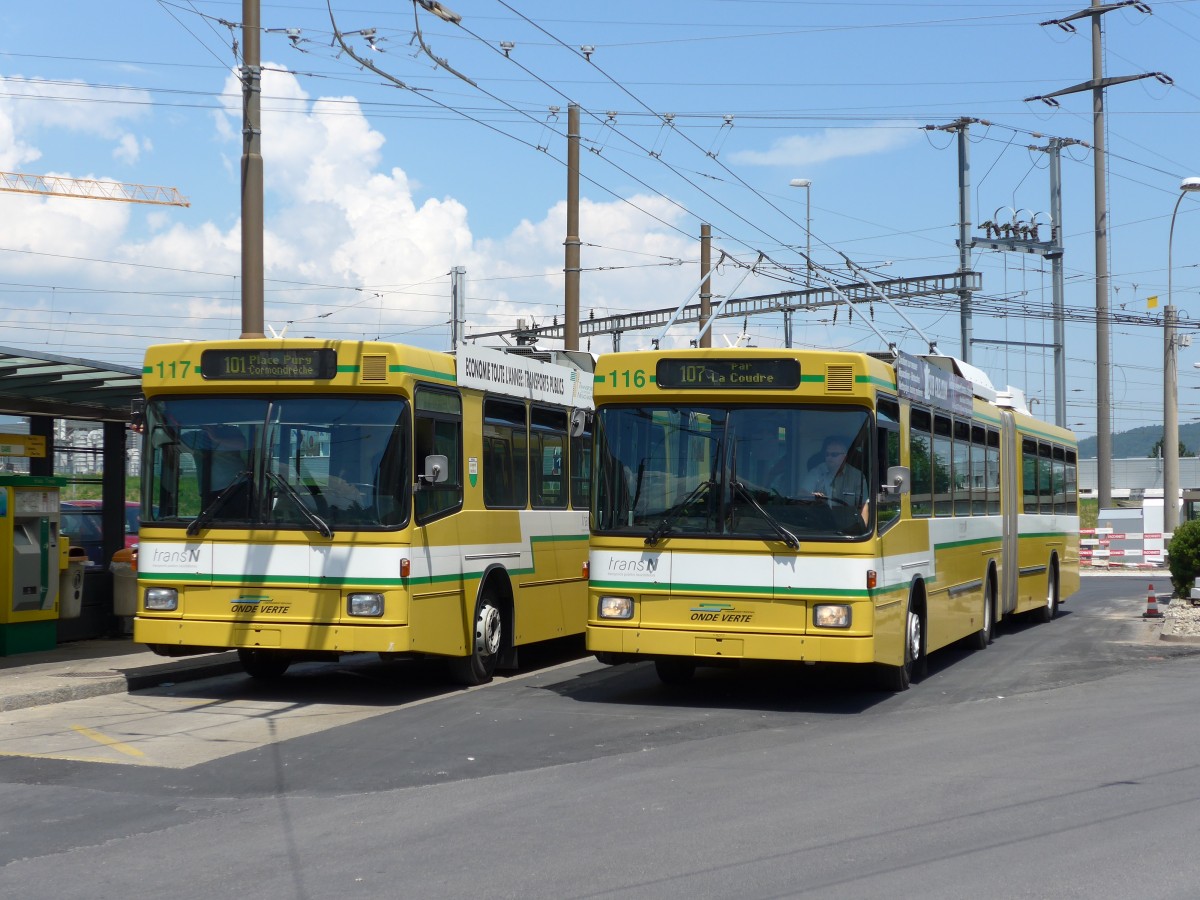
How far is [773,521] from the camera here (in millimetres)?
11961

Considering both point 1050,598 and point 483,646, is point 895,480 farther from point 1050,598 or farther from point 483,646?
point 1050,598

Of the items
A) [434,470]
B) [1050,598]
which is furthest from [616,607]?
[1050,598]

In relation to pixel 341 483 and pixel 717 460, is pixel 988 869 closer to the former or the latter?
pixel 717 460

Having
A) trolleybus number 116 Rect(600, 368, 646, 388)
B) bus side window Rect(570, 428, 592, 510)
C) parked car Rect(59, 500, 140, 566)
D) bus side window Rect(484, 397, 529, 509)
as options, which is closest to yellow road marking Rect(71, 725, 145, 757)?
bus side window Rect(484, 397, 529, 509)

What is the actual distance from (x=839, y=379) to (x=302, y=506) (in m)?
4.48

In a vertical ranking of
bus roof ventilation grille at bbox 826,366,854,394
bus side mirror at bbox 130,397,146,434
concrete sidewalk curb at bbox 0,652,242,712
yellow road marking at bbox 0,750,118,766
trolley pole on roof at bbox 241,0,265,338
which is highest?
trolley pole on roof at bbox 241,0,265,338

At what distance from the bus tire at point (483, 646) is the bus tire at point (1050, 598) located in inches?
400

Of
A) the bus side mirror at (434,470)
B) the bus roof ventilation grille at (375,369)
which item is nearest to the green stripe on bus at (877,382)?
the bus side mirror at (434,470)

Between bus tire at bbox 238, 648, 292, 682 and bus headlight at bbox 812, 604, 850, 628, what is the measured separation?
4.98 metres

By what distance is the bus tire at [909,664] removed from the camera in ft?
43.2

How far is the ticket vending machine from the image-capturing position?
15.0 m

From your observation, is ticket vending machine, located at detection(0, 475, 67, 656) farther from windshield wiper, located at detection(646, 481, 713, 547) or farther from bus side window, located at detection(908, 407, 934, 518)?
bus side window, located at detection(908, 407, 934, 518)

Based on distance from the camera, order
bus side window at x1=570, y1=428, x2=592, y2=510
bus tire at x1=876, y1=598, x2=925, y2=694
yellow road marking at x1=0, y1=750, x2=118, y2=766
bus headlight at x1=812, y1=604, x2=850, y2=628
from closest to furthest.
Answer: yellow road marking at x1=0, y1=750, x2=118, y2=766, bus headlight at x1=812, y1=604, x2=850, y2=628, bus tire at x1=876, y1=598, x2=925, y2=694, bus side window at x1=570, y1=428, x2=592, y2=510

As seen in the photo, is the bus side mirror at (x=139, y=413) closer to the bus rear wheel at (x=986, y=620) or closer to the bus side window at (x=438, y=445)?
the bus side window at (x=438, y=445)
